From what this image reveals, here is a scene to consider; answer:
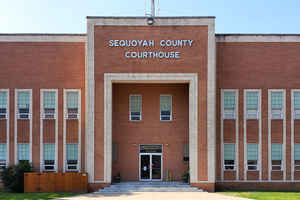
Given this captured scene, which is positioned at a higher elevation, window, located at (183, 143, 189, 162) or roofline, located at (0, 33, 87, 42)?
roofline, located at (0, 33, 87, 42)

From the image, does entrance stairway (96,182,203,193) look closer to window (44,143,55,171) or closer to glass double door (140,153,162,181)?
glass double door (140,153,162,181)

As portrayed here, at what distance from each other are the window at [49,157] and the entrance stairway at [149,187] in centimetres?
490

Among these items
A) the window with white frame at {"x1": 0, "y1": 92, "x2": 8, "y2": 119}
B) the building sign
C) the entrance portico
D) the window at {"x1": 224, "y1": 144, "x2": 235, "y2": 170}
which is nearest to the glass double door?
the entrance portico

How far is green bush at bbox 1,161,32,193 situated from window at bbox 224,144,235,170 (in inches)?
561

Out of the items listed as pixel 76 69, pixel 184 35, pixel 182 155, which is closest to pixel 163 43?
pixel 184 35

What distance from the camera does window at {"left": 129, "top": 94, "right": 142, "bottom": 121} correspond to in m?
25.5

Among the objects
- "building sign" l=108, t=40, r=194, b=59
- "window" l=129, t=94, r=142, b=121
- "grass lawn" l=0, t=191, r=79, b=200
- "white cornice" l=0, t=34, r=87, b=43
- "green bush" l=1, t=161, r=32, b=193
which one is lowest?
"grass lawn" l=0, t=191, r=79, b=200

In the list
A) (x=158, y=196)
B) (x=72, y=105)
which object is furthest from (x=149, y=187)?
(x=72, y=105)

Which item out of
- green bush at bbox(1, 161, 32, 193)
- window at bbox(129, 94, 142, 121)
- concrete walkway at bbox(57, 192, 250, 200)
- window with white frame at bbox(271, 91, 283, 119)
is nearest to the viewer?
concrete walkway at bbox(57, 192, 250, 200)

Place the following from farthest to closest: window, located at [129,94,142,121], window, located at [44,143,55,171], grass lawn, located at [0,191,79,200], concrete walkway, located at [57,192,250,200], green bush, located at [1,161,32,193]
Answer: window, located at [129,94,142,121] < window, located at [44,143,55,171] < green bush, located at [1,161,32,193] < grass lawn, located at [0,191,79,200] < concrete walkway, located at [57,192,250,200]

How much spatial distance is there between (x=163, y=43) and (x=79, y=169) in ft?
36.2

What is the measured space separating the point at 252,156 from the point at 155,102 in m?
8.21

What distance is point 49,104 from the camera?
2511 cm

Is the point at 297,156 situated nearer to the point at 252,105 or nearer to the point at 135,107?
the point at 252,105
